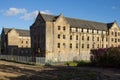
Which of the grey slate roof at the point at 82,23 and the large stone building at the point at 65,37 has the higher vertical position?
the grey slate roof at the point at 82,23

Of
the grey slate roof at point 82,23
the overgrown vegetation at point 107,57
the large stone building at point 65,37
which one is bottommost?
the overgrown vegetation at point 107,57

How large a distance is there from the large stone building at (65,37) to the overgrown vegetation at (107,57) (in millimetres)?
23053

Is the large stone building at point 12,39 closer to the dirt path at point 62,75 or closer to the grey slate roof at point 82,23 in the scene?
the grey slate roof at point 82,23

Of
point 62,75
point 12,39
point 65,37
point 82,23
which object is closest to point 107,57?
point 62,75

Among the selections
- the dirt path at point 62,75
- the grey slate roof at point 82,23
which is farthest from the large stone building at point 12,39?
the dirt path at point 62,75

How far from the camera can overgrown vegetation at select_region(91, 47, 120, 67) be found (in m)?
36.2

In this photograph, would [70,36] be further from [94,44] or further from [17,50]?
[17,50]

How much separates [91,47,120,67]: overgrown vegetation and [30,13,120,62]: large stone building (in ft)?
75.6

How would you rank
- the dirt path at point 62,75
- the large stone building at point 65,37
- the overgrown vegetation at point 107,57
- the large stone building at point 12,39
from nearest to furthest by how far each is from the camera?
the dirt path at point 62,75
the overgrown vegetation at point 107,57
the large stone building at point 65,37
the large stone building at point 12,39

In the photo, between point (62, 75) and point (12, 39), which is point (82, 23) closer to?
point (12, 39)

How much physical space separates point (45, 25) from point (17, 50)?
1088 inches

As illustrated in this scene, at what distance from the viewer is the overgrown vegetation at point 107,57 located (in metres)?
36.2

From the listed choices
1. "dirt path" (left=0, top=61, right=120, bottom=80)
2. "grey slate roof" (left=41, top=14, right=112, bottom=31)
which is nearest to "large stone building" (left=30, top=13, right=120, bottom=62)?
"grey slate roof" (left=41, top=14, right=112, bottom=31)

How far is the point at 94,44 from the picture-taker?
78.7 meters
